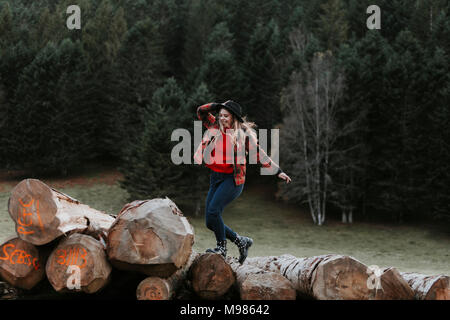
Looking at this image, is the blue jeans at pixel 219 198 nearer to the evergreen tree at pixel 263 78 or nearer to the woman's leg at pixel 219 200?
the woman's leg at pixel 219 200

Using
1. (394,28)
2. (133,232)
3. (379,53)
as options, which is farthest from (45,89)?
(133,232)

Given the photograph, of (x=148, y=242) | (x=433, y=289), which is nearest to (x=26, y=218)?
(x=148, y=242)

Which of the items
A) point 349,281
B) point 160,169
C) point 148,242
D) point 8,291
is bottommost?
point 160,169

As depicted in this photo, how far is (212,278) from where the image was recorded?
6.77m

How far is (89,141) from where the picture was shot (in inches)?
1650

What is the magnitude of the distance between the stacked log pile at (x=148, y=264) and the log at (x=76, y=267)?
0.01m

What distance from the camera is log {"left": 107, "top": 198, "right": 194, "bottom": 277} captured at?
6219 millimetres

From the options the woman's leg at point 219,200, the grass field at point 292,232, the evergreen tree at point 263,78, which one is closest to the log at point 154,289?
the woman's leg at point 219,200

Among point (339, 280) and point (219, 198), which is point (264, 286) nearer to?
point (339, 280)

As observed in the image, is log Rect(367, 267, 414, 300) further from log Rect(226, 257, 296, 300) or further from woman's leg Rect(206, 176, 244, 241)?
woman's leg Rect(206, 176, 244, 241)

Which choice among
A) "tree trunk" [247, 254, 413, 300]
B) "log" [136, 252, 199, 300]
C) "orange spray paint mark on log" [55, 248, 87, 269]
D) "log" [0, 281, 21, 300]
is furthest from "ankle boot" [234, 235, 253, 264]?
"log" [0, 281, 21, 300]

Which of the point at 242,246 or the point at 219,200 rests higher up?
the point at 219,200

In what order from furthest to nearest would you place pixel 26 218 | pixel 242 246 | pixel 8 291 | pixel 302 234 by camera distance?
pixel 302 234, pixel 242 246, pixel 8 291, pixel 26 218

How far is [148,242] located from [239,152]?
1779 millimetres
